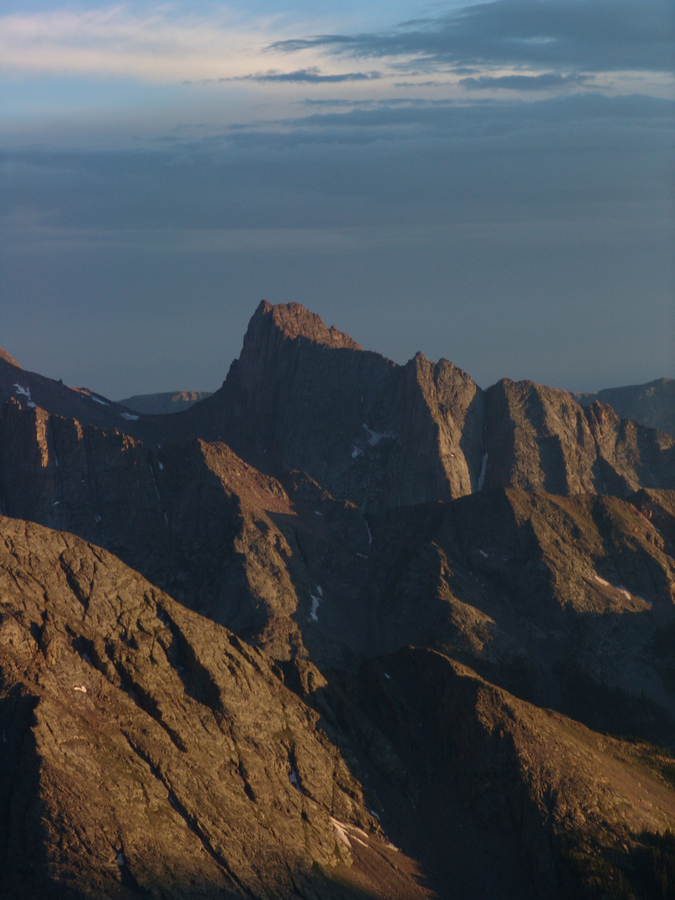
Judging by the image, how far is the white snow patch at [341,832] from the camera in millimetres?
126188

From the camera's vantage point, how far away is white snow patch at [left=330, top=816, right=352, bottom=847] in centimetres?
12619

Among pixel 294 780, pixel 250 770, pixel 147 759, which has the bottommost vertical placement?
pixel 294 780

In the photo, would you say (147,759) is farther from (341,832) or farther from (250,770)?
(341,832)

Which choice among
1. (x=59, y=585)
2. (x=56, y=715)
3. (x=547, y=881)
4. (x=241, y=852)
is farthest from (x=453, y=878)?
(x=59, y=585)

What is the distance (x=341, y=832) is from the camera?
12850 centimetres

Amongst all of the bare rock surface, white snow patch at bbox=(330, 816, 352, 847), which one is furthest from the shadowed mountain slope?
white snow patch at bbox=(330, 816, 352, 847)

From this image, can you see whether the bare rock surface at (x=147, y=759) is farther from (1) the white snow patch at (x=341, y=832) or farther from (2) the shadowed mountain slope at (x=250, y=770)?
(1) the white snow patch at (x=341, y=832)

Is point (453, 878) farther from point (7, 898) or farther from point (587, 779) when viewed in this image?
point (7, 898)

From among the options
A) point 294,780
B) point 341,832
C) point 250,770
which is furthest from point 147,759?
point 341,832

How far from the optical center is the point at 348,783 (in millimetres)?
141000

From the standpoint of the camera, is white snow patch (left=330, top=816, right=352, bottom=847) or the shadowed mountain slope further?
white snow patch (left=330, top=816, right=352, bottom=847)

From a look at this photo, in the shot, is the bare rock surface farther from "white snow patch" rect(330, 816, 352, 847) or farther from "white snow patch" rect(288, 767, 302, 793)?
"white snow patch" rect(330, 816, 352, 847)

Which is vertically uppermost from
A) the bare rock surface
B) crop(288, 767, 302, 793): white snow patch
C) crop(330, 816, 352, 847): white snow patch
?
the bare rock surface

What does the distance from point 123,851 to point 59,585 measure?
50776 mm
